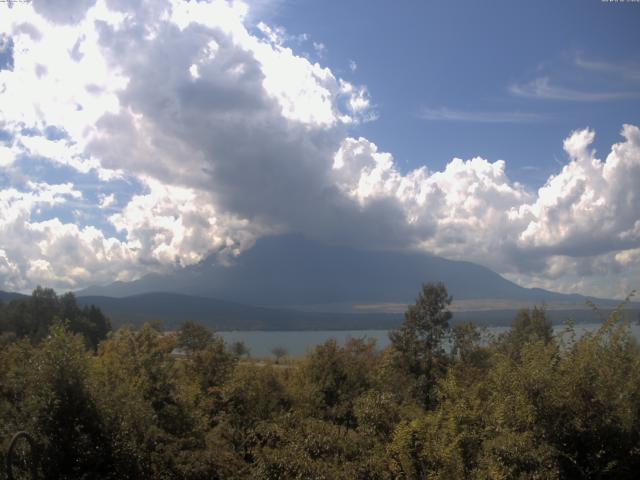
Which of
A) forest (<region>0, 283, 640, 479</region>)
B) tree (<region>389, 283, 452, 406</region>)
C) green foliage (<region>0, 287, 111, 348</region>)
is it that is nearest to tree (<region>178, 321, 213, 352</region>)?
tree (<region>389, 283, 452, 406</region>)

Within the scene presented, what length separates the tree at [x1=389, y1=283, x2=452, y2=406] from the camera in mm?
35969

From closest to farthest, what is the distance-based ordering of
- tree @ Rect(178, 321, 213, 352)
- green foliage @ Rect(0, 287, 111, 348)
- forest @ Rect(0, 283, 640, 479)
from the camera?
forest @ Rect(0, 283, 640, 479) → tree @ Rect(178, 321, 213, 352) → green foliage @ Rect(0, 287, 111, 348)

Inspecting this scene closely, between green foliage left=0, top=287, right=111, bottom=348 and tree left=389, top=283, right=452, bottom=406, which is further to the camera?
green foliage left=0, top=287, right=111, bottom=348

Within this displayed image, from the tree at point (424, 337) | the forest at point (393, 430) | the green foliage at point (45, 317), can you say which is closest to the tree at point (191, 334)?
the tree at point (424, 337)

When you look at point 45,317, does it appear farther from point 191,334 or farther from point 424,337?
point 424,337

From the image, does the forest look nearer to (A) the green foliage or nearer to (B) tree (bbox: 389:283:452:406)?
(B) tree (bbox: 389:283:452:406)

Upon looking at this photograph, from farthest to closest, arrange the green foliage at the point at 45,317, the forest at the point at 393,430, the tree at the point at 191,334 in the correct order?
1. the green foliage at the point at 45,317
2. the tree at the point at 191,334
3. the forest at the point at 393,430

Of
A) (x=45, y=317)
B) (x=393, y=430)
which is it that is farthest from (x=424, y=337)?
(x=45, y=317)

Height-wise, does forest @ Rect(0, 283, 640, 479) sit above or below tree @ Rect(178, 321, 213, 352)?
above

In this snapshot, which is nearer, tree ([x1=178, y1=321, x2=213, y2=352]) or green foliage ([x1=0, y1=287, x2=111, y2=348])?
tree ([x1=178, y1=321, x2=213, y2=352])

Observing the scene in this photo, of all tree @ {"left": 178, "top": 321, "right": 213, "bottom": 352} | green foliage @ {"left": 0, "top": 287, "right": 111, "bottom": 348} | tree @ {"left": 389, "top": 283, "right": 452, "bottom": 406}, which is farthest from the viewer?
green foliage @ {"left": 0, "top": 287, "right": 111, "bottom": 348}

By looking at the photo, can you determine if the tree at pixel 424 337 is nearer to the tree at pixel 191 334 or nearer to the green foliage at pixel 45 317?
the tree at pixel 191 334

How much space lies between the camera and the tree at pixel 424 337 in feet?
118

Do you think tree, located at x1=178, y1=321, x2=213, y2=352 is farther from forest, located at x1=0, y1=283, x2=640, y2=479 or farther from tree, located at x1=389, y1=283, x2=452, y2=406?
forest, located at x1=0, y1=283, x2=640, y2=479
